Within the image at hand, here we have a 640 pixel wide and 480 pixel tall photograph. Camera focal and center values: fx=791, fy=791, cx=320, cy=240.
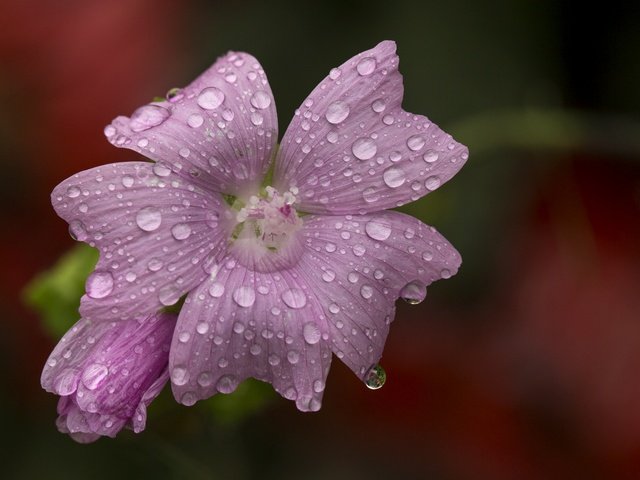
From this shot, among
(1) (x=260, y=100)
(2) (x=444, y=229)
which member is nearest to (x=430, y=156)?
(1) (x=260, y=100)

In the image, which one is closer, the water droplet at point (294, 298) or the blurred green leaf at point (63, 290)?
the water droplet at point (294, 298)

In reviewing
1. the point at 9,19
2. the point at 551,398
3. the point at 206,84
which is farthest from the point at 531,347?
the point at 9,19

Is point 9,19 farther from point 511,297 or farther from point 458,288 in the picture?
point 511,297

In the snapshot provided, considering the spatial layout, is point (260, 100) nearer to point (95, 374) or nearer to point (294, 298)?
point (294, 298)

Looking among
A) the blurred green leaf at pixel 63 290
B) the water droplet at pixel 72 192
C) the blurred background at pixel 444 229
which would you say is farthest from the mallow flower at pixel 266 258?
the blurred background at pixel 444 229

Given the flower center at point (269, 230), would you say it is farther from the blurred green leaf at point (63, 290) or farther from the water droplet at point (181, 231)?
the blurred green leaf at point (63, 290)

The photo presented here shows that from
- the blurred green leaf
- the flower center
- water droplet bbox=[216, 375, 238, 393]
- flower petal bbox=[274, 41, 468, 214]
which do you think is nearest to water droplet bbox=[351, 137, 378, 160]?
flower petal bbox=[274, 41, 468, 214]

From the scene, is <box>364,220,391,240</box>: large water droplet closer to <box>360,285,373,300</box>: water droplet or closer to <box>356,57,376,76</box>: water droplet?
<box>360,285,373,300</box>: water droplet
